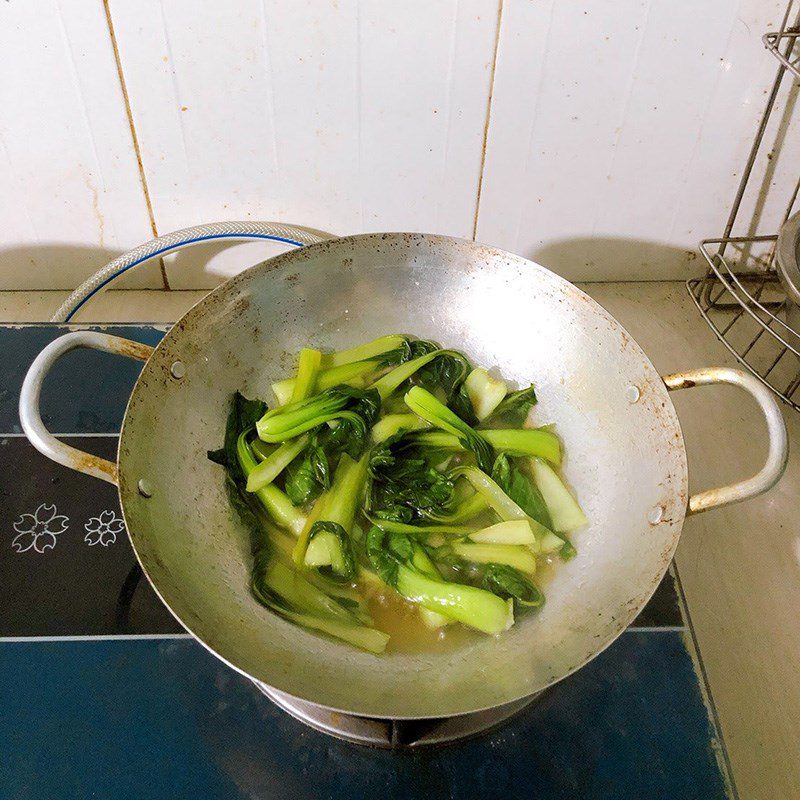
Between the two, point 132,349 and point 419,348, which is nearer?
point 132,349

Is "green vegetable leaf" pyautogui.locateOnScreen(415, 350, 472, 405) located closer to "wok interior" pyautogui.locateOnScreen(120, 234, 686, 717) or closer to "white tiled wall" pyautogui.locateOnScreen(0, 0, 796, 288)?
"wok interior" pyautogui.locateOnScreen(120, 234, 686, 717)

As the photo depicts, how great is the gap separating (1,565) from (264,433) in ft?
1.18

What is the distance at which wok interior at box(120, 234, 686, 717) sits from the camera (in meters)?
0.69

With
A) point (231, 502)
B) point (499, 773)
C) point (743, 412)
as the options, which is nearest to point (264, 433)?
point (231, 502)

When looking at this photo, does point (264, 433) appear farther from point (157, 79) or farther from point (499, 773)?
point (157, 79)

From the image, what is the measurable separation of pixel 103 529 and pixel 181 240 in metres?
0.52

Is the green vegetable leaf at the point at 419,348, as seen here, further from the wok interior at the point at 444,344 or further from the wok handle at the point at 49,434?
the wok handle at the point at 49,434

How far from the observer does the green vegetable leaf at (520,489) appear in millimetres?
877

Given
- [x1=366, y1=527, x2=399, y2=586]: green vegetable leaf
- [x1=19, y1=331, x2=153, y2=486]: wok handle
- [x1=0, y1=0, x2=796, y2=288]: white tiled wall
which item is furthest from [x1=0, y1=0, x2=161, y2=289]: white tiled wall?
[x1=366, y1=527, x2=399, y2=586]: green vegetable leaf

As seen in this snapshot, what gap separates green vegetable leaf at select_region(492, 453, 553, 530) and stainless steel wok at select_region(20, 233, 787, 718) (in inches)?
2.1

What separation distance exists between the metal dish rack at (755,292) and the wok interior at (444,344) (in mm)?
326

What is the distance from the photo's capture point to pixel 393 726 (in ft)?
2.43

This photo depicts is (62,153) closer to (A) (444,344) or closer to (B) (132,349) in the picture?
(B) (132,349)

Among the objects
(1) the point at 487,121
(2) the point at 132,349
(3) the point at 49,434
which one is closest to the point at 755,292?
(1) the point at 487,121
